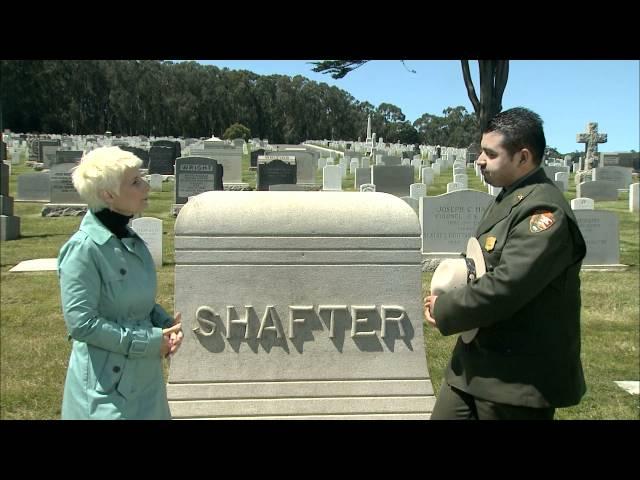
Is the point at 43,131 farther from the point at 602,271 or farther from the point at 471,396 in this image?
the point at 471,396

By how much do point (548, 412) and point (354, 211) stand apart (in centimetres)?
191

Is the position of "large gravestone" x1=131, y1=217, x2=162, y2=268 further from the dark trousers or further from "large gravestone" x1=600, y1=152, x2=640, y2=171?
"large gravestone" x1=600, y1=152, x2=640, y2=171

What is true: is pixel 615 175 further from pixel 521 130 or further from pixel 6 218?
pixel 521 130

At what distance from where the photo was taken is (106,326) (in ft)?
7.18

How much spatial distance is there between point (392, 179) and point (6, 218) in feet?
31.9

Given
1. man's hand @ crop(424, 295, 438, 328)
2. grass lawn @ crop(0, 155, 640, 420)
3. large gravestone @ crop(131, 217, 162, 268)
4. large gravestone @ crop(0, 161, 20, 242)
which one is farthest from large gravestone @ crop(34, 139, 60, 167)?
man's hand @ crop(424, 295, 438, 328)

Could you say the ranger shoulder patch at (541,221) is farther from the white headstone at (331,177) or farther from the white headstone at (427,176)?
the white headstone at (427,176)

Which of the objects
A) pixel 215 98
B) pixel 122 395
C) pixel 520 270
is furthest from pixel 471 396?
pixel 215 98

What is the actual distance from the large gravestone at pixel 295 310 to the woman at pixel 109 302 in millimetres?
1422

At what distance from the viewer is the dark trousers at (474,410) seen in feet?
7.57

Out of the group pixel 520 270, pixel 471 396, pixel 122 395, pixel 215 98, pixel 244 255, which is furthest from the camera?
pixel 215 98

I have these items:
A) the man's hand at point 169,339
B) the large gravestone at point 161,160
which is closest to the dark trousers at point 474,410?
the man's hand at point 169,339

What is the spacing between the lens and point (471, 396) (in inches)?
97.2

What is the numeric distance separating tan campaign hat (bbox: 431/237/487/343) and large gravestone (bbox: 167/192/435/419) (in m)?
1.45
